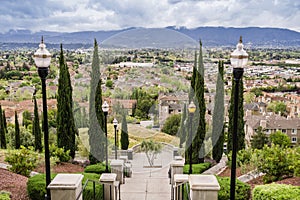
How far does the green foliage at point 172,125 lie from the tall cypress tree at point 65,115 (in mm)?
5056

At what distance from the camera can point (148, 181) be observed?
10.9 metres

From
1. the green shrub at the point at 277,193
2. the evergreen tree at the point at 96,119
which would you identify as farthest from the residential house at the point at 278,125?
the green shrub at the point at 277,193

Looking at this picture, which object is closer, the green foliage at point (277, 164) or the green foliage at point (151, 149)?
the green foliage at point (277, 164)

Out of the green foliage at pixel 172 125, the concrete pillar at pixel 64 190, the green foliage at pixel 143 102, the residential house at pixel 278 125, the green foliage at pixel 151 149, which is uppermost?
the green foliage at pixel 143 102

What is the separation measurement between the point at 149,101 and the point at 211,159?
6.51 meters

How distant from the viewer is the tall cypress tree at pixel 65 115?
1456cm

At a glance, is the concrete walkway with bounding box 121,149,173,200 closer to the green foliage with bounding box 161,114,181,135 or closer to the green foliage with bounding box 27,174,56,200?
the green foliage with bounding box 161,114,181,135

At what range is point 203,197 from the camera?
4988 millimetres

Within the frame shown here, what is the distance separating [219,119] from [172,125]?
442cm

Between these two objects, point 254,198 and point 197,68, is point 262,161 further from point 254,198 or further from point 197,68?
point 197,68

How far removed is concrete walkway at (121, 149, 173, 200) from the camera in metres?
9.18

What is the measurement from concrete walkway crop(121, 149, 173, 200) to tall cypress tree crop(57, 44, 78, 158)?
3149 millimetres

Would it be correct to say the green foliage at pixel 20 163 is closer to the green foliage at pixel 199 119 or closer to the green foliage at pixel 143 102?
the green foliage at pixel 143 102

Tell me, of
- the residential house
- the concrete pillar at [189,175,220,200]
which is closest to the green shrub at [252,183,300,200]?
the concrete pillar at [189,175,220,200]
